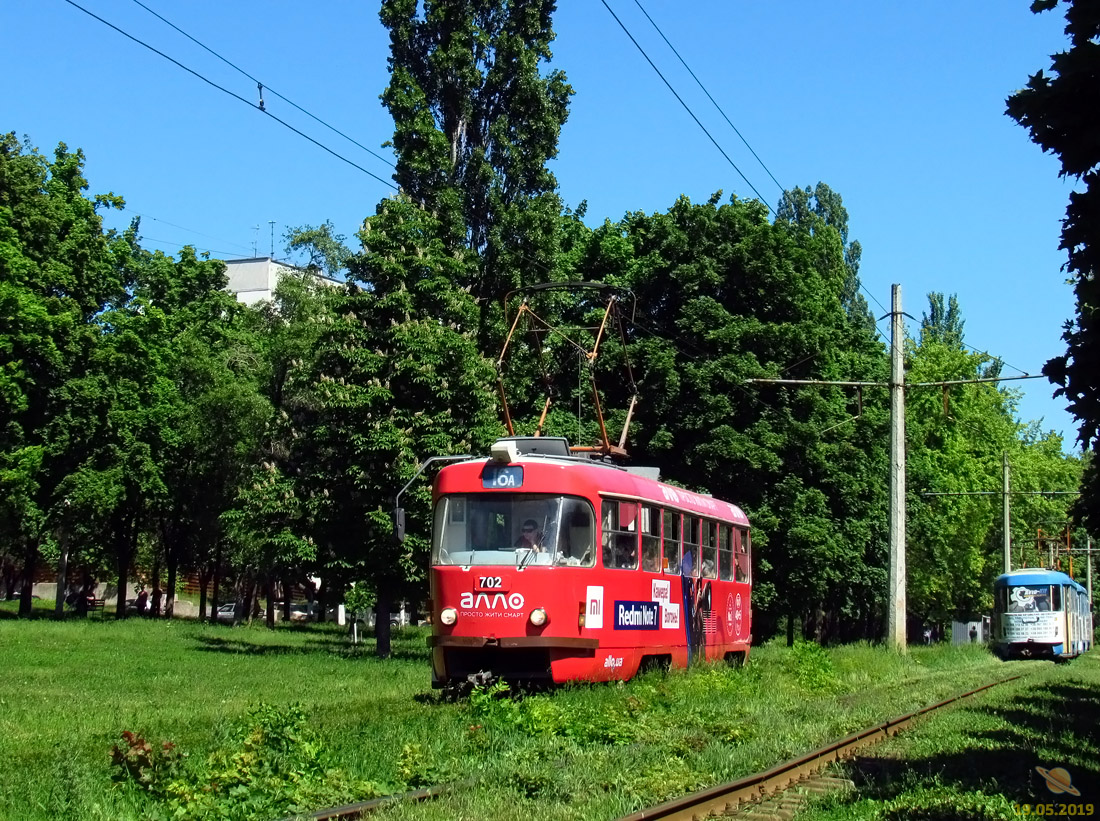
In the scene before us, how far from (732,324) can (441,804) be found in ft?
99.2

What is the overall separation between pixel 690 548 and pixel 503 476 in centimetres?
518

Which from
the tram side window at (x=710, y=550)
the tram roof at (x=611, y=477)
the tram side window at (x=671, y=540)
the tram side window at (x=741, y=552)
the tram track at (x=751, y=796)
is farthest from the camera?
the tram side window at (x=741, y=552)

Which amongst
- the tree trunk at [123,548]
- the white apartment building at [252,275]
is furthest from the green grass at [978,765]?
the white apartment building at [252,275]

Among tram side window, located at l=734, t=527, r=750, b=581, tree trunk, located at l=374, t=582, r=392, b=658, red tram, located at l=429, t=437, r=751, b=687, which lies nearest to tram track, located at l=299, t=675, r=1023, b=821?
red tram, located at l=429, t=437, r=751, b=687

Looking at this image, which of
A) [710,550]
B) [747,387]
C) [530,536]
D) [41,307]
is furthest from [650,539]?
[41,307]

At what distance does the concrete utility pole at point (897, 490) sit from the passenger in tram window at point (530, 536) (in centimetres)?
1453

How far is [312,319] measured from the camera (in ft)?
99.6

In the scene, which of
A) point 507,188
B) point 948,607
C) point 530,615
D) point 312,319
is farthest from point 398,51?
point 948,607

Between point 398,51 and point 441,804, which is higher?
point 398,51

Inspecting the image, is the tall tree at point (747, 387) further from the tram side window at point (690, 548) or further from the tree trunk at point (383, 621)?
the tram side window at point (690, 548)

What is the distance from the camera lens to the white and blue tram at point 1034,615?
4447 cm

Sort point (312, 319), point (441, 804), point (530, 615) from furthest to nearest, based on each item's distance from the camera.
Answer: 1. point (312, 319)
2. point (530, 615)
3. point (441, 804)

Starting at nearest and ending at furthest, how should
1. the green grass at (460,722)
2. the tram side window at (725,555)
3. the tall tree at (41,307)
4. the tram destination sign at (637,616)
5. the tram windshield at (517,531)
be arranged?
the green grass at (460,722), the tram windshield at (517,531), the tram destination sign at (637,616), the tram side window at (725,555), the tall tree at (41,307)

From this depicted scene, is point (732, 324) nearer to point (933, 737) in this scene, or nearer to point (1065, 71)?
point (933, 737)
